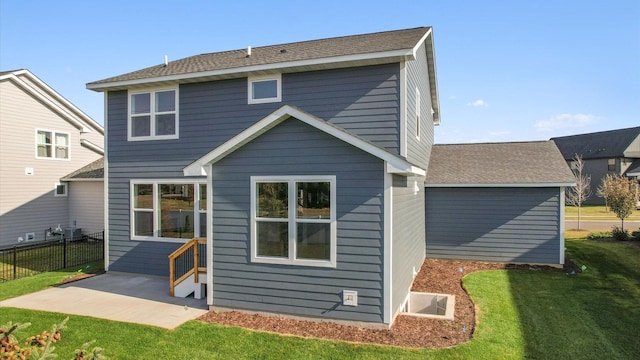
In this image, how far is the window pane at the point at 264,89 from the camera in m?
9.45

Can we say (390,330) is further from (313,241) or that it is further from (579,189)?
(579,189)

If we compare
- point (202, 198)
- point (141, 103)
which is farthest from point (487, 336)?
point (141, 103)

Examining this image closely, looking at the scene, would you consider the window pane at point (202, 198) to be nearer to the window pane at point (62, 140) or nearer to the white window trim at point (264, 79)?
the white window trim at point (264, 79)

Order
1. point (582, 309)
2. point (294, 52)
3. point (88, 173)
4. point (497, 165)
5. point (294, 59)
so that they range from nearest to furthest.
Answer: point (582, 309), point (294, 59), point (294, 52), point (497, 165), point (88, 173)

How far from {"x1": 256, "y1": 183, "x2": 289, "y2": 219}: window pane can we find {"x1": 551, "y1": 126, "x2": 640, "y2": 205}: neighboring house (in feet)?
119

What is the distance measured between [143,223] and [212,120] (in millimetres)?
3530

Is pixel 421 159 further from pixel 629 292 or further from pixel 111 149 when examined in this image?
pixel 111 149

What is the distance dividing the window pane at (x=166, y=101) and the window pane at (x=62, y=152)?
364 inches

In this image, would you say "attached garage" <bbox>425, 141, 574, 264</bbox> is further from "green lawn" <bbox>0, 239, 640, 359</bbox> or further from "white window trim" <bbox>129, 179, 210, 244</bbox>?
"white window trim" <bbox>129, 179, 210, 244</bbox>

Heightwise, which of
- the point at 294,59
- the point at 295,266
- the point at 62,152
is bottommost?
the point at 295,266

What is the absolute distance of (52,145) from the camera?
16281 millimetres

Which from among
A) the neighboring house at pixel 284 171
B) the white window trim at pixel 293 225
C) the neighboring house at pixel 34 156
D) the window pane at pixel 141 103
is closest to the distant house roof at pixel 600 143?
the neighboring house at pixel 284 171

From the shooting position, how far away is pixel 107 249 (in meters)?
10.8

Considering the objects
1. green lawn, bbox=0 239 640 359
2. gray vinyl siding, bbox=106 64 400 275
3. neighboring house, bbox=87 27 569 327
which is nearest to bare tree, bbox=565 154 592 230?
neighboring house, bbox=87 27 569 327
